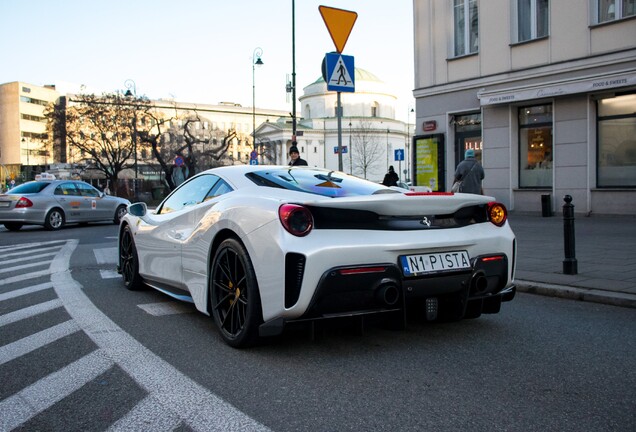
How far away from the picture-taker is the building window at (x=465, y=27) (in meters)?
18.7

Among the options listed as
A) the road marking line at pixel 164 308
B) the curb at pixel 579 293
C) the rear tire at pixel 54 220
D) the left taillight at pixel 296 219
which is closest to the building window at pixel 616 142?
the curb at pixel 579 293

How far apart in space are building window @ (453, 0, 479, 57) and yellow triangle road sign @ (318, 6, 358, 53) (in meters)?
11.0

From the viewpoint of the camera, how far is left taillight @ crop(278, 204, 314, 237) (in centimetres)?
364

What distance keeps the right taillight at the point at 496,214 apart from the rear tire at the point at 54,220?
51.6 feet

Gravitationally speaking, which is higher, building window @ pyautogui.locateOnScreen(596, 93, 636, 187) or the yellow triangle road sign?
the yellow triangle road sign

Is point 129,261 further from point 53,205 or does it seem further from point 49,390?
point 53,205

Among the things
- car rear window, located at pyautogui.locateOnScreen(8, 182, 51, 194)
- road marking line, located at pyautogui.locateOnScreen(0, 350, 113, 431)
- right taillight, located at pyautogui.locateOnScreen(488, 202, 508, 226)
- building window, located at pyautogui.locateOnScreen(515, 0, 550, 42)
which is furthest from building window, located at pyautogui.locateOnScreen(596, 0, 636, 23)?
car rear window, located at pyautogui.locateOnScreen(8, 182, 51, 194)

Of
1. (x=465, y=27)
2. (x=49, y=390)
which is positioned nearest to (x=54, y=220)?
(x=465, y=27)

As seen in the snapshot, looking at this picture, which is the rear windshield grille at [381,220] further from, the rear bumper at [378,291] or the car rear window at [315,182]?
the car rear window at [315,182]

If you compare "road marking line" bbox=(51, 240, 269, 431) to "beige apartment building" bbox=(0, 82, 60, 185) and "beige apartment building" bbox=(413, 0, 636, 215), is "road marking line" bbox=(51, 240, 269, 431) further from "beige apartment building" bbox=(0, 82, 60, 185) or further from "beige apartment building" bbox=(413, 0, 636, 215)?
"beige apartment building" bbox=(0, 82, 60, 185)

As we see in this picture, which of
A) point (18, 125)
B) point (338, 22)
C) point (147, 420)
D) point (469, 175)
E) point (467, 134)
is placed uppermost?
point (18, 125)

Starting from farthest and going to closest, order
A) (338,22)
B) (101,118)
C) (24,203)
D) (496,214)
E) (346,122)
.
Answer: (346,122)
(101,118)
(24,203)
(338,22)
(496,214)

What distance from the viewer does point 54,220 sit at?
17438 mm

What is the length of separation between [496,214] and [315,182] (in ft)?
4.52
